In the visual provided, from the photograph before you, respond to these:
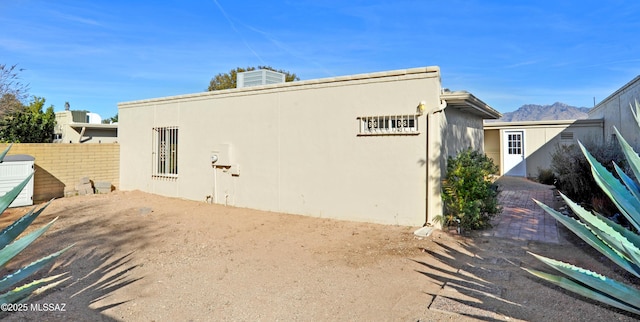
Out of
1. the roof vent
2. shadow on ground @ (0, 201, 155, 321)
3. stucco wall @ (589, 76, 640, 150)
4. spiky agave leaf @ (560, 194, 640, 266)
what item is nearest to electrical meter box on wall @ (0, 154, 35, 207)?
shadow on ground @ (0, 201, 155, 321)

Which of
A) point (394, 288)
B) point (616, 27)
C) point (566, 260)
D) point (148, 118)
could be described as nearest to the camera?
point (394, 288)

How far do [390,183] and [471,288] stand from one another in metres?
3.43

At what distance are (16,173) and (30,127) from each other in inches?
492

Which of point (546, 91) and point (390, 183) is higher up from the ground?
point (546, 91)

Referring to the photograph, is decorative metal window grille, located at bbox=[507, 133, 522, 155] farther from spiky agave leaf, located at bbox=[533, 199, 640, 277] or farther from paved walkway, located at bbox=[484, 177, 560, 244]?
spiky agave leaf, located at bbox=[533, 199, 640, 277]

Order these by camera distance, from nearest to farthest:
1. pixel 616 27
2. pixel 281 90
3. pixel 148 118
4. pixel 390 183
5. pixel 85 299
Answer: pixel 85 299 → pixel 390 183 → pixel 281 90 → pixel 148 118 → pixel 616 27

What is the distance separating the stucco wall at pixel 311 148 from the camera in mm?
7016

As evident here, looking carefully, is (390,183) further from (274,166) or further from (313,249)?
(274,166)

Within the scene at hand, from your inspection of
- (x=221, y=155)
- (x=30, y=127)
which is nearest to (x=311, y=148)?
(x=221, y=155)

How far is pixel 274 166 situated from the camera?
28.7ft

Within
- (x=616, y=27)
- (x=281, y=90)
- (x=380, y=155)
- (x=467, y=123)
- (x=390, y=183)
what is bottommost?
(x=390, y=183)

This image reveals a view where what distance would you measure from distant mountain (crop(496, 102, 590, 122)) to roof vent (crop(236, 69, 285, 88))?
385 feet

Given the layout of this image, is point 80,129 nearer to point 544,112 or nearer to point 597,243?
point 597,243

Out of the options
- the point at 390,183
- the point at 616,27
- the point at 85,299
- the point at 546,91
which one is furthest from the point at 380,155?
the point at 546,91
